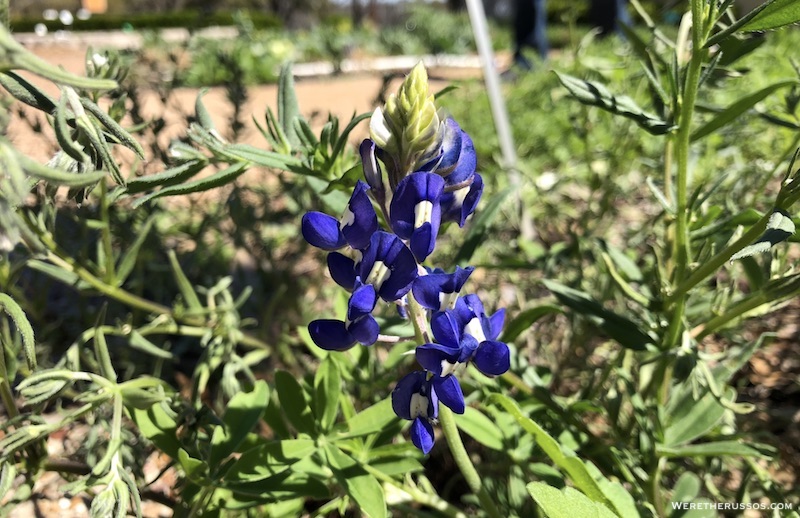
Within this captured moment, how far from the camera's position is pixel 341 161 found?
1188mm

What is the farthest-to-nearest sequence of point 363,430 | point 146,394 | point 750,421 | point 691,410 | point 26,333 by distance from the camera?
point 750,421, point 691,410, point 363,430, point 146,394, point 26,333

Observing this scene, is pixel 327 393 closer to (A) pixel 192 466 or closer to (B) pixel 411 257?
(A) pixel 192 466

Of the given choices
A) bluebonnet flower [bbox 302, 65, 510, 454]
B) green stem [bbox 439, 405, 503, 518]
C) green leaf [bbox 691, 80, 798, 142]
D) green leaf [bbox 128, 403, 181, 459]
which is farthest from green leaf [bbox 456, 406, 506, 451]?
green leaf [bbox 691, 80, 798, 142]

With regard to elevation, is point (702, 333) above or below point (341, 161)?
below

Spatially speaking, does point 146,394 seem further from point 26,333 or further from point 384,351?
point 384,351

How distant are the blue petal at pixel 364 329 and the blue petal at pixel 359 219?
11 cm

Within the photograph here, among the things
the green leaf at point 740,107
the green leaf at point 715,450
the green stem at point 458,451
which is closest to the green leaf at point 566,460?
the green stem at point 458,451

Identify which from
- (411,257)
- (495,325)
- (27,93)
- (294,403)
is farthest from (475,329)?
(27,93)

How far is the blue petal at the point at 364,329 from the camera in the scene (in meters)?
0.86

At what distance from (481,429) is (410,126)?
2.25ft

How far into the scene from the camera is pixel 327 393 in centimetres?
119

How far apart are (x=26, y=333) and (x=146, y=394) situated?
0.22m

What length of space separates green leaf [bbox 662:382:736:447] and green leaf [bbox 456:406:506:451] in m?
0.33

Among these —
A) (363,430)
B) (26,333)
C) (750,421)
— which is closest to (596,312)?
(363,430)
